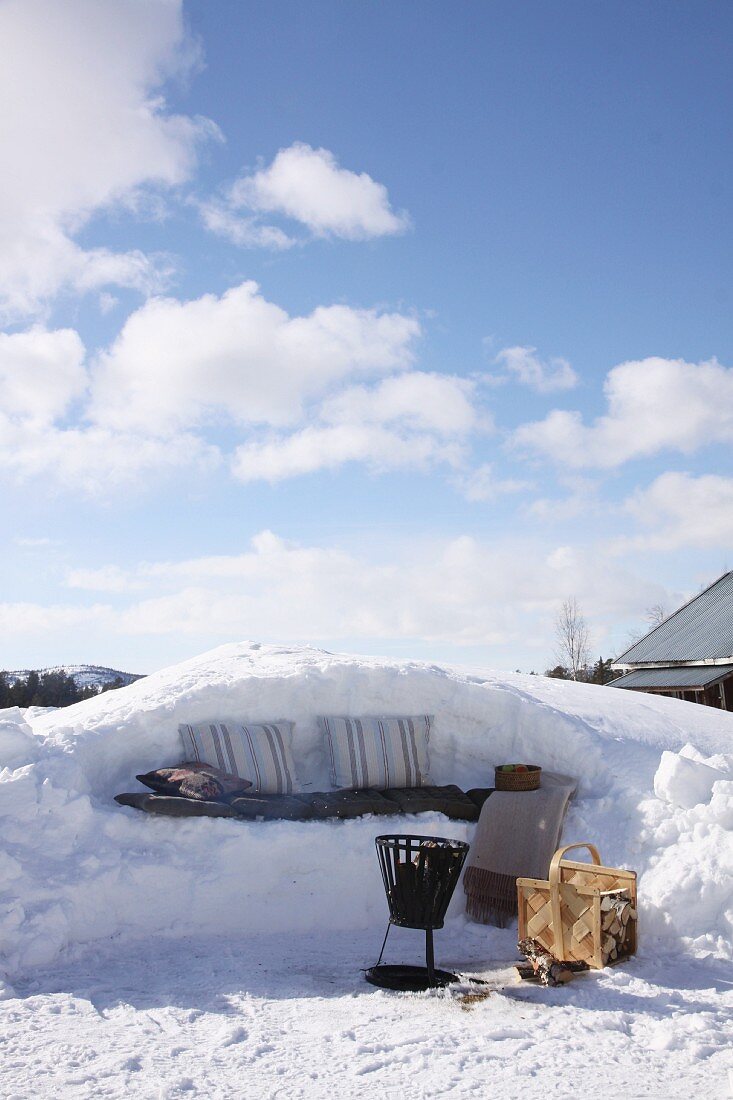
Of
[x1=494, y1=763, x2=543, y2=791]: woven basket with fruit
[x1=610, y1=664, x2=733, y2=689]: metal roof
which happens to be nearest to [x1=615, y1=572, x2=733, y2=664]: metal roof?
[x1=610, y1=664, x2=733, y2=689]: metal roof

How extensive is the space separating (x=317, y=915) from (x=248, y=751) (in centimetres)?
127

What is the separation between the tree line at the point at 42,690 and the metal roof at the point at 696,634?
869 centimetres

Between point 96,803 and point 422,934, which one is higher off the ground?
point 96,803

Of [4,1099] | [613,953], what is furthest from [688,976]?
[4,1099]

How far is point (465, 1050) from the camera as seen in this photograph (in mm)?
3400

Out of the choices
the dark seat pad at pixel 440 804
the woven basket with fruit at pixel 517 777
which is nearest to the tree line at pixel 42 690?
the dark seat pad at pixel 440 804

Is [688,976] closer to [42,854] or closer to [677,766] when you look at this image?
[677,766]

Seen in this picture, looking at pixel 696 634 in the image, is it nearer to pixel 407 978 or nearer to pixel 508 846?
pixel 508 846

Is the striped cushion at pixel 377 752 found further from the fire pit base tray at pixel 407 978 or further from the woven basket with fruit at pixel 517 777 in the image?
the fire pit base tray at pixel 407 978

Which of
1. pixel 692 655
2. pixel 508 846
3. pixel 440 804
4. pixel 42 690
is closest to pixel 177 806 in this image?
pixel 440 804

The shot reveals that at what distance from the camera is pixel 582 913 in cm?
449

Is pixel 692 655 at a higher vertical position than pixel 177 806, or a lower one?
higher

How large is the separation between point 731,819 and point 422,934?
1946 mm

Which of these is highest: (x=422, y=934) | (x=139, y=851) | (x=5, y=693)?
(x=5, y=693)
